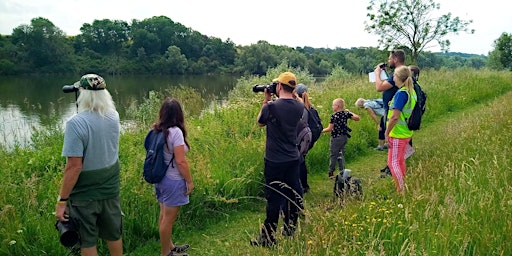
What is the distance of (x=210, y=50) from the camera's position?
69125 mm

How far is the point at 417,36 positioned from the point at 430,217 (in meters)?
21.3

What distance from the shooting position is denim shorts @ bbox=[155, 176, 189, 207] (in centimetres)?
368

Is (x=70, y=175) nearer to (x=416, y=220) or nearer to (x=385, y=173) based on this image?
(x=416, y=220)

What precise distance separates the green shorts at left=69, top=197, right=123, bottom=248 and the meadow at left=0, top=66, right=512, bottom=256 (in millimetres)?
829

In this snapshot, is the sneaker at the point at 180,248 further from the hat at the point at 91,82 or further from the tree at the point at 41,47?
the tree at the point at 41,47

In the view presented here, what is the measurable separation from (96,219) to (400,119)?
3.52 meters

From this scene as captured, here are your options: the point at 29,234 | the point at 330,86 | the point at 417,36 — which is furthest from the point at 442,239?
the point at 417,36

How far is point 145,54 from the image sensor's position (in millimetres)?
65500

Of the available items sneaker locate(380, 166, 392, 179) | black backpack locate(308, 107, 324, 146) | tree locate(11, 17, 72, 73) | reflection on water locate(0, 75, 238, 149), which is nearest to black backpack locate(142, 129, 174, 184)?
black backpack locate(308, 107, 324, 146)

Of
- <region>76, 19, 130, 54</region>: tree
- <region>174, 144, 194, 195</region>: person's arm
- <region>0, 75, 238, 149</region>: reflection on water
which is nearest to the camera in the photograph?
<region>174, 144, 194, 195</region>: person's arm

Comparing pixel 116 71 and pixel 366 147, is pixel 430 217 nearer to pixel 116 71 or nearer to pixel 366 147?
pixel 366 147

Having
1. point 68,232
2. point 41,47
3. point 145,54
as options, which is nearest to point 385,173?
point 68,232

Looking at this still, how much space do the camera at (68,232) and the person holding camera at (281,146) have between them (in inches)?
60.7

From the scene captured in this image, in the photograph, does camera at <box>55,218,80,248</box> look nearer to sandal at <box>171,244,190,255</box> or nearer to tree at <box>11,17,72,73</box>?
sandal at <box>171,244,190,255</box>
